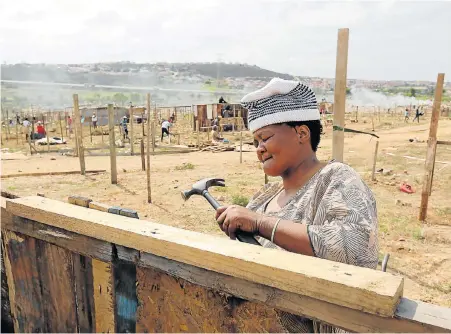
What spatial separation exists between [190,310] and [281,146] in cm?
70

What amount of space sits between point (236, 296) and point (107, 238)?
1.79 ft

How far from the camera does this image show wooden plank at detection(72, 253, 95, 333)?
163 cm

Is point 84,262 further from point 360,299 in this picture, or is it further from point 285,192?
point 360,299

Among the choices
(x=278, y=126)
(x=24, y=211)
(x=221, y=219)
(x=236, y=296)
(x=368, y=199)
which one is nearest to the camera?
(x=236, y=296)

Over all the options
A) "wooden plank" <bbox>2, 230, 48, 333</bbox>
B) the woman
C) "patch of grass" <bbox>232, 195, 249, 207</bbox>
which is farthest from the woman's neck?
"patch of grass" <bbox>232, 195, 249, 207</bbox>

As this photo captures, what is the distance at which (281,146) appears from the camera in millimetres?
1565

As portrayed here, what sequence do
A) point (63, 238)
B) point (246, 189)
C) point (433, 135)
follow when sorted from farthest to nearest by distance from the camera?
point (246, 189) → point (433, 135) → point (63, 238)

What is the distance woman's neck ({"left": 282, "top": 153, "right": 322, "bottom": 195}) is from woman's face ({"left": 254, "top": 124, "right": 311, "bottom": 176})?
0.7 inches

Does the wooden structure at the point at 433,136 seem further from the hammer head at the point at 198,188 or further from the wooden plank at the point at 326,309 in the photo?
the wooden plank at the point at 326,309

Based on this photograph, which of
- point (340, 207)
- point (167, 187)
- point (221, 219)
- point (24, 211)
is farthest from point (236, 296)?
point (167, 187)

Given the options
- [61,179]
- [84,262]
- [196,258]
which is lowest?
[61,179]

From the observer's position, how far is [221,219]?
1.44 metres

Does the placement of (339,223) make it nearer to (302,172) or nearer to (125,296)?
(302,172)

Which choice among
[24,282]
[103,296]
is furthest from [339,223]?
[24,282]
